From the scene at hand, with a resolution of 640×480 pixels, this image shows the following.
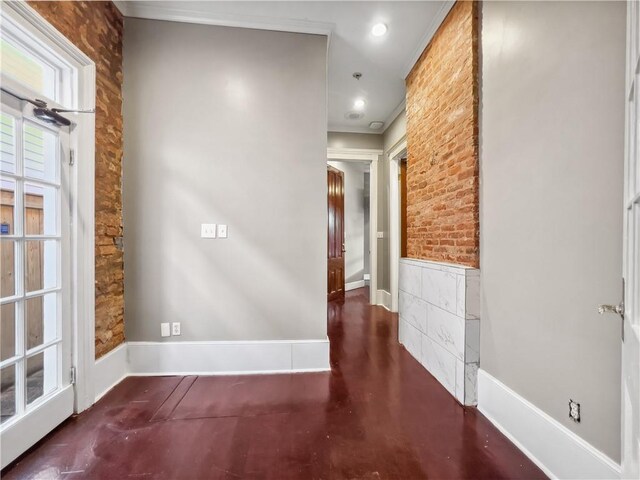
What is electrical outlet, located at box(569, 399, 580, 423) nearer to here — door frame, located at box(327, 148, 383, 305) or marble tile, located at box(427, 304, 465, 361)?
marble tile, located at box(427, 304, 465, 361)

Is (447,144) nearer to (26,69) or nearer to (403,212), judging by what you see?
(403,212)

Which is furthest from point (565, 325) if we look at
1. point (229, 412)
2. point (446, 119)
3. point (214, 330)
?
point (214, 330)

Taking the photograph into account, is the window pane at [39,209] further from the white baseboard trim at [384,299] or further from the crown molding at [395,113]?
the white baseboard trim at [384,299]

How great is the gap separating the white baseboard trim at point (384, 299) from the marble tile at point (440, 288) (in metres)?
1.85

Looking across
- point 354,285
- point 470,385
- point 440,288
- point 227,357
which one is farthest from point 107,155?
point 354,285

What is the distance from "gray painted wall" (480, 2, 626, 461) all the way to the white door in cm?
19

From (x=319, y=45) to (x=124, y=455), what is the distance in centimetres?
314

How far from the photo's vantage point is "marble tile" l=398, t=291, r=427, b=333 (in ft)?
7.27

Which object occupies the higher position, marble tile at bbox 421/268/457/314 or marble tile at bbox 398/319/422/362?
marble tile at bbox 421/268/457/314

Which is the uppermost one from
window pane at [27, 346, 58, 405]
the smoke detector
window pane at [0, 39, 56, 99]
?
the smoke detector

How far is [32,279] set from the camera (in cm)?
142

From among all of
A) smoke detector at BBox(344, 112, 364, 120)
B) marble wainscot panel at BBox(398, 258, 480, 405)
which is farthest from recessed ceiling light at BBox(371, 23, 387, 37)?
marble wainscot panel at BBox(398, 258, 480, 405)

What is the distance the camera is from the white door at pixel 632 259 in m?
0.76

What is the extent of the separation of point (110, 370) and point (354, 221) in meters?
5.11
